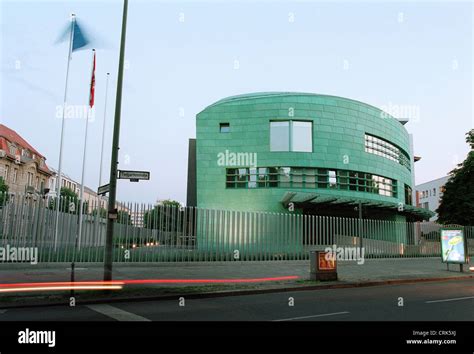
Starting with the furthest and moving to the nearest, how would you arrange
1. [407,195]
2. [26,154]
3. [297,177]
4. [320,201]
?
[26,154] → [407,195] → [297,177] → [320,201]

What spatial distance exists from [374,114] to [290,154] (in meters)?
10.6

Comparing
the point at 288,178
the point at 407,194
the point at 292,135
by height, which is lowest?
the point at 288,178

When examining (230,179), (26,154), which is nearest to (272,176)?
(230,179)

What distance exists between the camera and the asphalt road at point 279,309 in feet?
27.4

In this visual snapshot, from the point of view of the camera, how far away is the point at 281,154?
112ft

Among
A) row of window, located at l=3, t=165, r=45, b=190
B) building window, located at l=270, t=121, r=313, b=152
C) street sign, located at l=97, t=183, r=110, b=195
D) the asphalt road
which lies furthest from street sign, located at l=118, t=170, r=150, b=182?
row of window, located at l=3, t=165, r=45, b=190

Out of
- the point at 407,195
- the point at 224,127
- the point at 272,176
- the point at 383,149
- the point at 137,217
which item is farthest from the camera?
the point at 407,195

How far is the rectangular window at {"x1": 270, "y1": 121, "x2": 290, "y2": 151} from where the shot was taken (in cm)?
3447

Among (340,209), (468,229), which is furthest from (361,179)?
(468,229)

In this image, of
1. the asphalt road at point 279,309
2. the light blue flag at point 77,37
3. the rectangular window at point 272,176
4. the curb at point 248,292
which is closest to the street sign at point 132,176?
the curb at point 248,292

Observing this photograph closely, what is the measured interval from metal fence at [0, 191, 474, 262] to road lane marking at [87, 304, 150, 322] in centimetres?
785

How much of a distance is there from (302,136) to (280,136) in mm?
1850

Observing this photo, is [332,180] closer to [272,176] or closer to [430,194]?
[272,176]

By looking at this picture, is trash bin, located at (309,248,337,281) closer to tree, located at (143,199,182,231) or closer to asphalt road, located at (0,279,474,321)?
asphalt road, located at (0,279,474,321)
